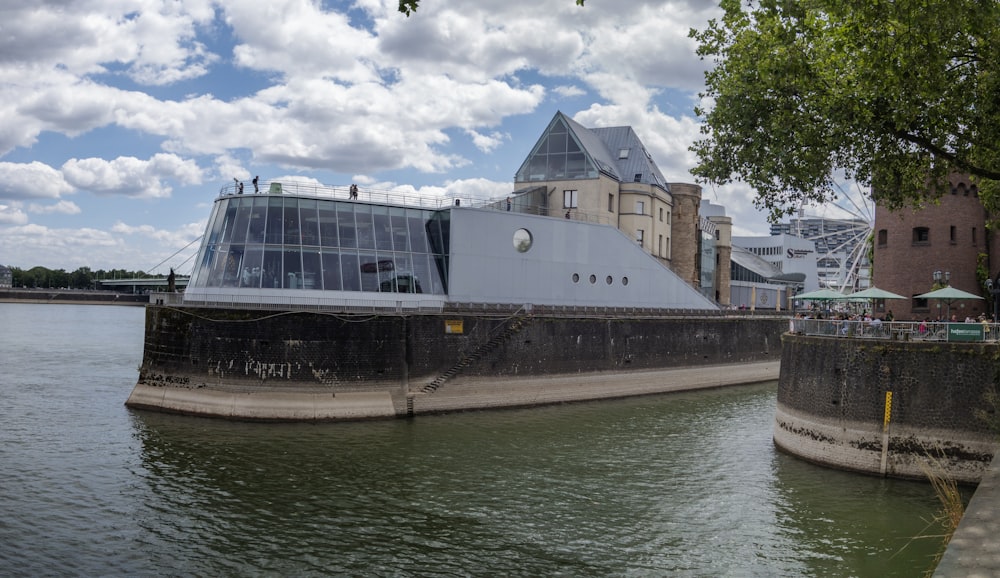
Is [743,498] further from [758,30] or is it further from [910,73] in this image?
[758,30]

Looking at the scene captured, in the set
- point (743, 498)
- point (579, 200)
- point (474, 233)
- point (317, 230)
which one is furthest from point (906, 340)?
point (579, 200)

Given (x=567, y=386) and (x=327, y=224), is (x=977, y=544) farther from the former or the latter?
(x=327, y=224)

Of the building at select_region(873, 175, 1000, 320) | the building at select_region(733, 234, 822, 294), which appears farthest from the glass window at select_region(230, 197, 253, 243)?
the building at select_region(733, 234, 822, 294)

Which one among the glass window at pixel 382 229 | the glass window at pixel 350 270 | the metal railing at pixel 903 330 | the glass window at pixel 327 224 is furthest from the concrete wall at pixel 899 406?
the glass window at pixel 327 224

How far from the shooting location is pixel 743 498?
25141 mm

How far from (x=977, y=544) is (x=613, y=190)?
52504 millimetres

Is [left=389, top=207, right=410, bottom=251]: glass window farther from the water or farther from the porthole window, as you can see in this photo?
the water

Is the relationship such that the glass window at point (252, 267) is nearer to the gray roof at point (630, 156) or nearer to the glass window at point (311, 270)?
the glass window at point (311, 270)

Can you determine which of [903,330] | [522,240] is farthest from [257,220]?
[903,330]

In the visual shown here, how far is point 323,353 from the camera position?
37.3 m

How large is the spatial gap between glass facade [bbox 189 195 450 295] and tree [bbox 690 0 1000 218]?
2268cm

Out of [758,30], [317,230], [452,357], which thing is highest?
[758,30]

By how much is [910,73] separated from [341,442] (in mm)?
24368

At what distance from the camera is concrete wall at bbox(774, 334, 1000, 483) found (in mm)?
26094
